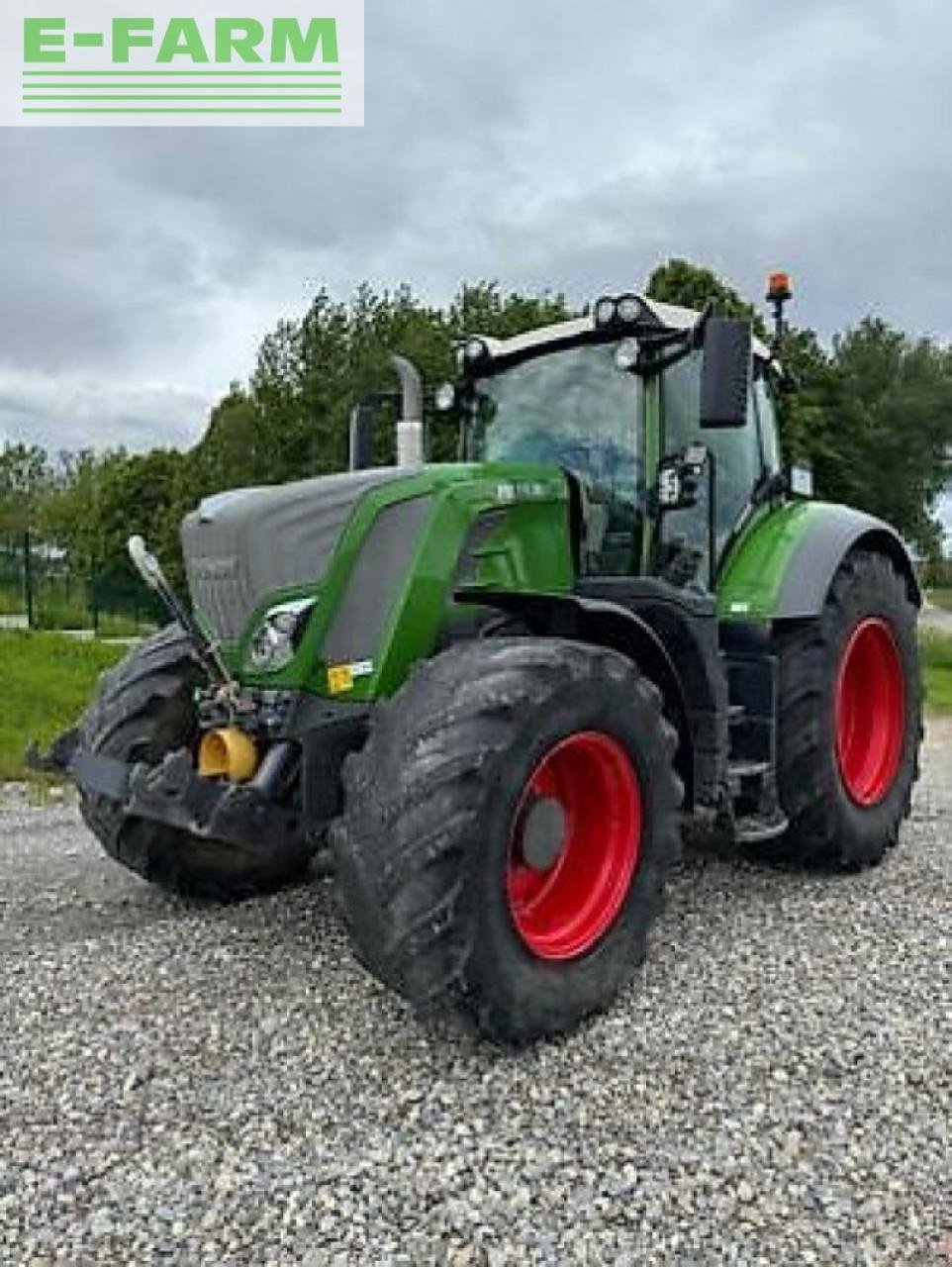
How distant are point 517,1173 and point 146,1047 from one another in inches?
43.9

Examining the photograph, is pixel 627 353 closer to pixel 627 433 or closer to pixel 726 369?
pixel 627 433

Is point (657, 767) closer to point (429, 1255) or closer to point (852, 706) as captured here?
point (429, 1255)

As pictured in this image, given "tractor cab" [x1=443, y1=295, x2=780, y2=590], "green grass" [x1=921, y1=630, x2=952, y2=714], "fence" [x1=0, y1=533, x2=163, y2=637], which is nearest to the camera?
"tractor cab" [x1=443, y1=295, x2=780, y2=590]

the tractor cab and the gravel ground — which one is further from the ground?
the tractor cab

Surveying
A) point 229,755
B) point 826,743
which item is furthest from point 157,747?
point 826,743

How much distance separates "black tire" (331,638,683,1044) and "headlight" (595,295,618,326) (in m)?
1.55

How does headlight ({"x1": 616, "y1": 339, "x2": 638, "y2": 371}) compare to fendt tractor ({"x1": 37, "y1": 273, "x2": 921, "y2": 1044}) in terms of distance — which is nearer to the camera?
fendt tractor ({"x1": 37, "y1": 273, "x2": 921, "y2": 1044})

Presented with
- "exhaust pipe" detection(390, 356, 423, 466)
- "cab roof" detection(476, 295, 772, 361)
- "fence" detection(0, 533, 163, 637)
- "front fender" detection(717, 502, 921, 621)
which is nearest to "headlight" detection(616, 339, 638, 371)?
"cab roof" detection(476, 295, 772, 361)

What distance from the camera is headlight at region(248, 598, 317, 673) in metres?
3.66

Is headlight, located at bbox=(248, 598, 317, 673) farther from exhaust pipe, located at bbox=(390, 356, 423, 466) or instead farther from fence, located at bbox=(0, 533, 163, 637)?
fence, located at bbox=(0, 533, 163, 637)

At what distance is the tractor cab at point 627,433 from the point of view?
461cm

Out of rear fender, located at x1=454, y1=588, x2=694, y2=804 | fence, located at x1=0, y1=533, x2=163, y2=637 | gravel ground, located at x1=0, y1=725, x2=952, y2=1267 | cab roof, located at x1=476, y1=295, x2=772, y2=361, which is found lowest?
gravel ground, located at x1=0, y1=725, x2=952, y2=1267

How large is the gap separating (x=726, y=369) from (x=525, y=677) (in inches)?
58.4

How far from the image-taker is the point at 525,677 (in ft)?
11.0
